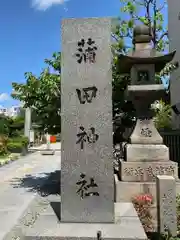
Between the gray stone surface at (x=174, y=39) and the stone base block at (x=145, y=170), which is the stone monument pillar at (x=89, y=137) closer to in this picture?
the stone base block at (x=145, y=170)

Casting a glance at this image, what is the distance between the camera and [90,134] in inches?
155

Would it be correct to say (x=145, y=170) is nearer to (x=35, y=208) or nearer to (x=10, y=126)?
(x=35, y=208)

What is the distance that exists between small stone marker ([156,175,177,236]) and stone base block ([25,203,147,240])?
51.1 inches

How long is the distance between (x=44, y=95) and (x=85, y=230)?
4840mm

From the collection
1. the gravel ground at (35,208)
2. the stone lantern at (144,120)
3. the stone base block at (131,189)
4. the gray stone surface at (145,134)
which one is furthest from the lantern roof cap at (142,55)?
the gravel ground at (35,208)

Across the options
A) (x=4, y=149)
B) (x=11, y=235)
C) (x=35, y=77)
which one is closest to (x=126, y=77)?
(x=35, y=77)

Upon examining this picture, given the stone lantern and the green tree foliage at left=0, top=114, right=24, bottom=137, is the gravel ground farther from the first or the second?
the green tree foliage at left=0, top=114, right=24, bottom=137

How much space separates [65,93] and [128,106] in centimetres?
465

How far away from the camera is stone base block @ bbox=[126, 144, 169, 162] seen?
698 cm

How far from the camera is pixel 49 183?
10945 mm

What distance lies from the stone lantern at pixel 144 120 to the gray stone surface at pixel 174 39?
25.9 ft

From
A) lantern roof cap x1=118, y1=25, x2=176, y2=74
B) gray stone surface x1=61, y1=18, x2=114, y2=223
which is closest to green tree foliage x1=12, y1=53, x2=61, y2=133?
lantern roof cap x1=118, y1=25, x2=176, y2=74

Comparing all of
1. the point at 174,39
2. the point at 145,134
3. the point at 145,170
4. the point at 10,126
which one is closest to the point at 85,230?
the point at 145,170

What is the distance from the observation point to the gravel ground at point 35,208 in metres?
5.50
